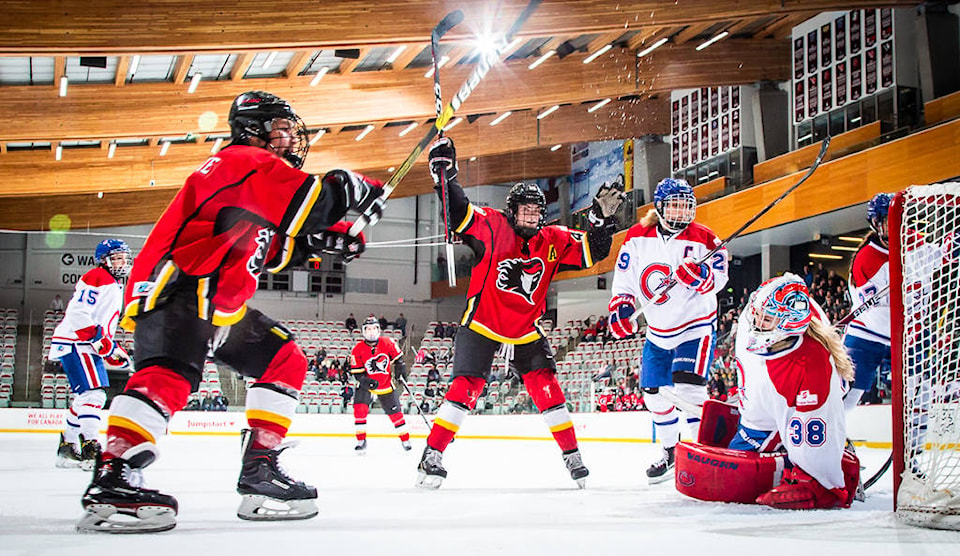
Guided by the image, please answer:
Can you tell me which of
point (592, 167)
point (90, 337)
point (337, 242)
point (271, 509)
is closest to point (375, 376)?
point (90, 337)

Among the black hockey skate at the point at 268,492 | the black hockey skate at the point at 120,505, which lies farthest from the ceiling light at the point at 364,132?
the black hockey skate at the point at 120,505

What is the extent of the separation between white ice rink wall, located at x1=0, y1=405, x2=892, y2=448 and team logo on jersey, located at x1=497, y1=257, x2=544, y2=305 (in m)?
6.67

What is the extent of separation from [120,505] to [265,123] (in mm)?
1232

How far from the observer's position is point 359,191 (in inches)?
107

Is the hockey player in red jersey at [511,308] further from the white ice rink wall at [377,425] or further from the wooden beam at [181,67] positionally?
the wooden beam at [181,67]

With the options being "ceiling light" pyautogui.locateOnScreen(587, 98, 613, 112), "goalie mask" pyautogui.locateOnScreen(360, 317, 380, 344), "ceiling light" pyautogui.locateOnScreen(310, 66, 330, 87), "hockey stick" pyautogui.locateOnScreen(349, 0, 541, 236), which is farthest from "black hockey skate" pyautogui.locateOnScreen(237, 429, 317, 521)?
"ceiling light" pyautogui.locateOnScreen(587, 98, 613, 112)

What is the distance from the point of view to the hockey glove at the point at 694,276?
4312 mm

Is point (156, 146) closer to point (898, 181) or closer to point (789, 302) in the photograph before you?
point (898, 181)

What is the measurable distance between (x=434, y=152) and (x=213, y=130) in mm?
9460

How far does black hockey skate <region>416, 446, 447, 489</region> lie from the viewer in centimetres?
390

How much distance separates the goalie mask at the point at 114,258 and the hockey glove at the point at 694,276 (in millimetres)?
3420

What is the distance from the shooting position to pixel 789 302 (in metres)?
3.17

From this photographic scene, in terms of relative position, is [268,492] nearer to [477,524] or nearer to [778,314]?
[477,524]

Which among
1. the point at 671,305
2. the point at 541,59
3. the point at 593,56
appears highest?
the point at 593,56
